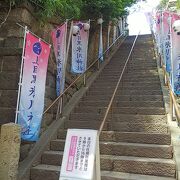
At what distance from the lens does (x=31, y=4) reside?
681 centimetres

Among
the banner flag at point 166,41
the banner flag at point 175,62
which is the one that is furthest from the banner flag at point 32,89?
the banner flag at point 166,41

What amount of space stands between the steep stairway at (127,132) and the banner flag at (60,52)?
93 centimetres

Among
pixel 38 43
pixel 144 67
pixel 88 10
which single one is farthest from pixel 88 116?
pixel 88 10

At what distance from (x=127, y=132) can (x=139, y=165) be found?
1.14 meters

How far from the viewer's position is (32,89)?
5.76 meters

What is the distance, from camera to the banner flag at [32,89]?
5.57 m

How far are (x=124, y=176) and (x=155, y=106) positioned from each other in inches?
116

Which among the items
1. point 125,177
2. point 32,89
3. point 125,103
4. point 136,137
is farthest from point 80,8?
point 125,177

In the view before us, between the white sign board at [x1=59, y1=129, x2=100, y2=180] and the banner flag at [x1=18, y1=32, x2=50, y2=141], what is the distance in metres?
2.13

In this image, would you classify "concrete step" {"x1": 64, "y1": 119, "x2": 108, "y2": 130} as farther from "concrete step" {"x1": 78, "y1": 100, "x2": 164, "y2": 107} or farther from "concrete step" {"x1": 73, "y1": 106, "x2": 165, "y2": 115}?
"concrete step" {"x1": 78, "y1": 100, "x2": 164, "y2": 107}

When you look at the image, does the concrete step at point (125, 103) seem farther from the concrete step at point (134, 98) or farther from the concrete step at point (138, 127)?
the concrete step at point (138, 127)

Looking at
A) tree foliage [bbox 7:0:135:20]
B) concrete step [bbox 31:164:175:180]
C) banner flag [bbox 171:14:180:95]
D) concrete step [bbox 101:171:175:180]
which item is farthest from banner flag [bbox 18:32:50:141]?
banner flag [bbox 171:14:180:95]

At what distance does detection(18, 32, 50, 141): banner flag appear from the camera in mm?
5574

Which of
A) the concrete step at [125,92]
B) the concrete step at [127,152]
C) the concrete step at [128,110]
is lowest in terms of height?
the concrete step at [127,152]
